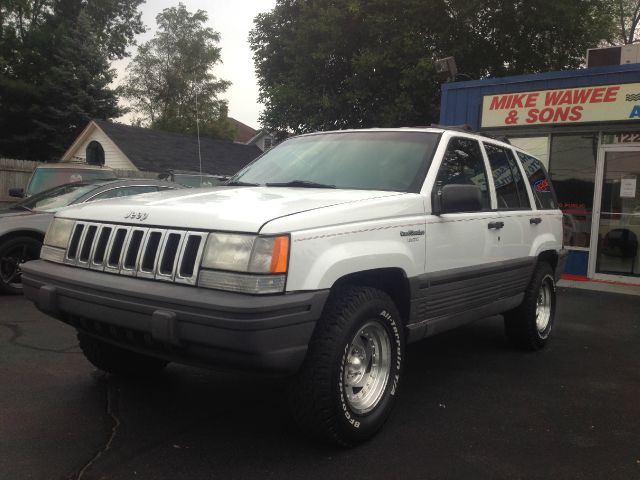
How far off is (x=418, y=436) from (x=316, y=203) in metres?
1.45

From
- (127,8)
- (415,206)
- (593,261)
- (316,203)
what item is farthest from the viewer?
(127,8)

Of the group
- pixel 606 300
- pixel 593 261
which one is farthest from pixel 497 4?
pixel 606 300

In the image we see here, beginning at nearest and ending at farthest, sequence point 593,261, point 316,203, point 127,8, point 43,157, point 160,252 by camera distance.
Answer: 1. point 160,252
2. point 316,203
3. point 593,261
4. point 43,157
5. point 127,8

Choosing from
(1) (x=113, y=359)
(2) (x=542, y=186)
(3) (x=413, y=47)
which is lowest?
(1) (x=113, y=359)

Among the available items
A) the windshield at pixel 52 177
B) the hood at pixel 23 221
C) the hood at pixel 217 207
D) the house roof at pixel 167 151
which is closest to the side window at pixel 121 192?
the hood at pixel 23 221

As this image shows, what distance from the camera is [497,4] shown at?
2102 centimetres

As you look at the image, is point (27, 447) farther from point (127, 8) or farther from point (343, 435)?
point (127, 8)

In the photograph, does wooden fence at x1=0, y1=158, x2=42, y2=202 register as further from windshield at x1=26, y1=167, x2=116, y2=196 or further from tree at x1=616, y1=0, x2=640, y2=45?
tree at x1=616, y1=0, x2=640, y2=45

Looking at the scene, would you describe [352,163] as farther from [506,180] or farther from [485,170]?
[506,180]

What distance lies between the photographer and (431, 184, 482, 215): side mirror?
366 cm

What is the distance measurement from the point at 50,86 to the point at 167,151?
815cm

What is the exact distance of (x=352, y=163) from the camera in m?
4.15

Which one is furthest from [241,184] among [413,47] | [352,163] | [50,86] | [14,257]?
[50,86]

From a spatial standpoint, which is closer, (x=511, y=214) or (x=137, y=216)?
(x=137, y=216)
